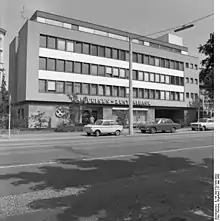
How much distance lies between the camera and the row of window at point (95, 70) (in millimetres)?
33656

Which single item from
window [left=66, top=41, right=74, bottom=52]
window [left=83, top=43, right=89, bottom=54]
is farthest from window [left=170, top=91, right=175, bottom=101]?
window [left=66, top=41, right=74, bottom=52]

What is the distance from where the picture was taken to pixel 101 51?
38469mm

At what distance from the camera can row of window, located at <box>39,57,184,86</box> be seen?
110 feet

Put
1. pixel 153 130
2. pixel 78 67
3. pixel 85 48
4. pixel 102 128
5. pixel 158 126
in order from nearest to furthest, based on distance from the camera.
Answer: pixel 102 128 < pixel 153 130 < pixel 158 126 < pixel 78 67 < pixel 85 48

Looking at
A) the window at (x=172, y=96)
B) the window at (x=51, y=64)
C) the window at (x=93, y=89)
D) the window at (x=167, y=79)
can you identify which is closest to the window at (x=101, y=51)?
the window at (x=93, y=89)

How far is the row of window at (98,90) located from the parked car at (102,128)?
43.3 feet

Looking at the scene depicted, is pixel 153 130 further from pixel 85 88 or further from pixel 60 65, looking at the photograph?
pixel 60 65

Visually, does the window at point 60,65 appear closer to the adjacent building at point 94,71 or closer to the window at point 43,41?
the adjacent building at point 94,71

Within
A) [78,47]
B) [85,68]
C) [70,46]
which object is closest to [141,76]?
[85,68]

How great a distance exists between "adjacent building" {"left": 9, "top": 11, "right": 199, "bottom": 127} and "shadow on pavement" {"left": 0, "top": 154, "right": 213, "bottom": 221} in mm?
21058

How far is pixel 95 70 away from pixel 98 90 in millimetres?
3084

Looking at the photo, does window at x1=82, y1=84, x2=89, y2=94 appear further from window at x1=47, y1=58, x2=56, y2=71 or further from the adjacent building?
window at x1=47, y1=58, x2=56, y2=71

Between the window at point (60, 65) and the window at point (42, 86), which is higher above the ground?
the window at point (60, 65)

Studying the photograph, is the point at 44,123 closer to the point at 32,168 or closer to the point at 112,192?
the point at 32,168
